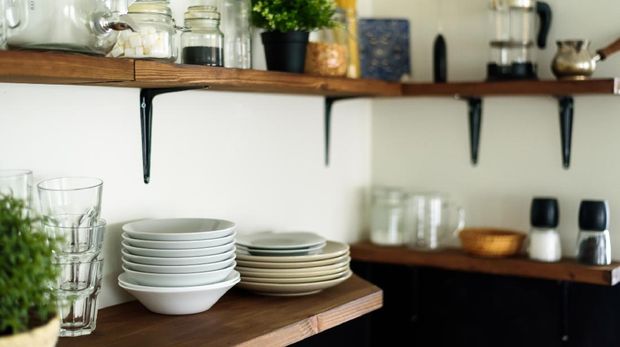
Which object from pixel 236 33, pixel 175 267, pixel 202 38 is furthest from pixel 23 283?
pixel 236 33

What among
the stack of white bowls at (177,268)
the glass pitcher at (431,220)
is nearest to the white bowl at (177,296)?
the stack of white bowls at (177,268)

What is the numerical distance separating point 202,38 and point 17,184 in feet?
1.71

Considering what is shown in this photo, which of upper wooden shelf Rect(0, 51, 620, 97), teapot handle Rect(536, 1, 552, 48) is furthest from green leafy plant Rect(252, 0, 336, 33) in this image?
teapot handle Rect(536, 1, 552, 48)

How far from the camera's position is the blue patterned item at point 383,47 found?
2.46m

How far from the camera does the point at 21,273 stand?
124 cm

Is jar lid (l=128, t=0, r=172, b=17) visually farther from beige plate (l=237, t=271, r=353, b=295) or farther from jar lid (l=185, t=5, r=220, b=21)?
beige plate (l=237, t=271, r=353, b=295)

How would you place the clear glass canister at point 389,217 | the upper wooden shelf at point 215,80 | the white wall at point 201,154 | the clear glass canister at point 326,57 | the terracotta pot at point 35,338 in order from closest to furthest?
1. the terracotta pot at point 35,338
2. the upper wooden shelf at point 215,80
3. the white wall at point 201,154
4. the clear glass canister at point 326,57
5. the clear glass canister at point 389,217

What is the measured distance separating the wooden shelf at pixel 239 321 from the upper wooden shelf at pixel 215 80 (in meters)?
0.49

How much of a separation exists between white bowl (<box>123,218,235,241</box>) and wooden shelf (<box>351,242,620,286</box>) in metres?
0.74

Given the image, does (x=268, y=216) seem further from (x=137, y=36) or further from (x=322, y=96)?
(x=137, y=36)

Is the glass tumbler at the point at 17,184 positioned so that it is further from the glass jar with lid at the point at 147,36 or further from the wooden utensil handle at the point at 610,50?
the wooden utensil handle at the point at 610,50

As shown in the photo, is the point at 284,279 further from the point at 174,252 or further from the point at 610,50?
the point at 610,50

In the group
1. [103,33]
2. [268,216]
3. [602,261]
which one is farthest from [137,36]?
[602,261]

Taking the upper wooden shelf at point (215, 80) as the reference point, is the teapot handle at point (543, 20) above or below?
above
